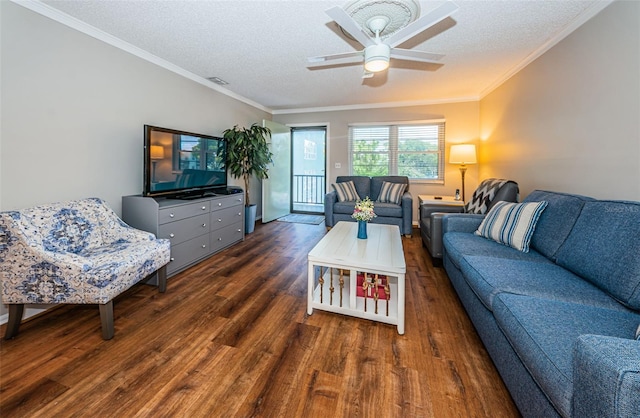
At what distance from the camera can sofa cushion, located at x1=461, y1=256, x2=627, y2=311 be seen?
4.42 feet

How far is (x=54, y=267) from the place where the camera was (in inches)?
65.5

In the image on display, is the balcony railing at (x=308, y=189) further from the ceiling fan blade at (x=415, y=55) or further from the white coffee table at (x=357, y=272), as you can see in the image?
the ceiling fan blade at (x=415, y=55)

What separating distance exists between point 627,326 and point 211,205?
3430 millimetres

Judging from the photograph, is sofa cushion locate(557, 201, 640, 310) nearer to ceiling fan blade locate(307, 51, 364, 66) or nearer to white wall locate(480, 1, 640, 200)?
white wall locate(480, 1, 640, 200)

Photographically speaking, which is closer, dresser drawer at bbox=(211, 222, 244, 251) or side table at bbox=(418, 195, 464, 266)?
side table at bbox=(418, 195, 464, 266)

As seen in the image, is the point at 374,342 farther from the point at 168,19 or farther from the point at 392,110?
the point at 392,110

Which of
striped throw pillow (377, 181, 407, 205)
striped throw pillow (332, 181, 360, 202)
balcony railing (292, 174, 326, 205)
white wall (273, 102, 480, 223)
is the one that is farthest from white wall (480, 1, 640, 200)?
balcony railing (292, 174, 326, 205)

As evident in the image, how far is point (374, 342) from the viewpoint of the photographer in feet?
5.74

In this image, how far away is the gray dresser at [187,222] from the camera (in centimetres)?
261

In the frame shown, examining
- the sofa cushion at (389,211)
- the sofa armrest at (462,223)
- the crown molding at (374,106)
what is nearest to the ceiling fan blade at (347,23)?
the sofa armrest at (462,223)

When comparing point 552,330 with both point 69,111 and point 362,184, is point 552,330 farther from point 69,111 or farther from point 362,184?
point 362,184

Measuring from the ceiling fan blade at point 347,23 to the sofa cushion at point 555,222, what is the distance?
183 centimetres

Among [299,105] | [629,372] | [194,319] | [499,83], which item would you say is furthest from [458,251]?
[299,105]

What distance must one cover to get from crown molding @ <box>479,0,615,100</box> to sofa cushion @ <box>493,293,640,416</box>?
2262 mm
